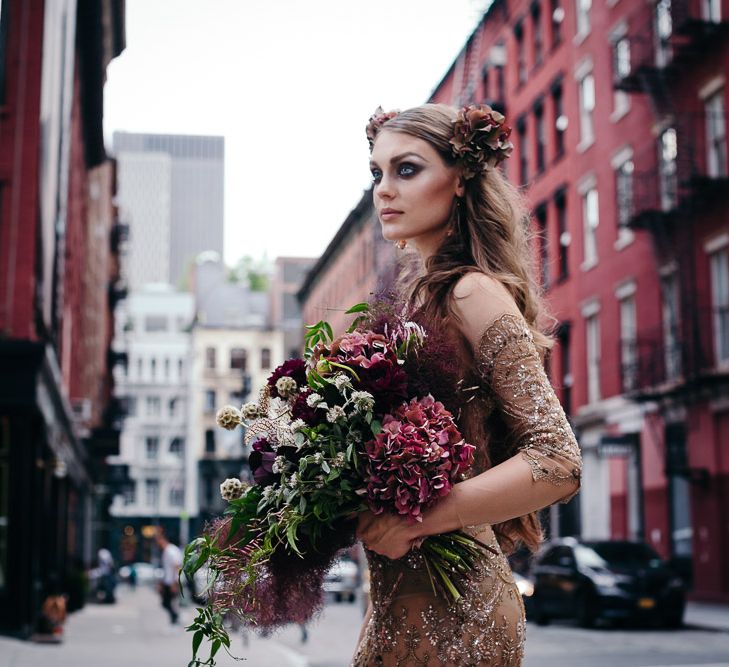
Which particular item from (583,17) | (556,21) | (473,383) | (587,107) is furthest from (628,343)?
(473,383)

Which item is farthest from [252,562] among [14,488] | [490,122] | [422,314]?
[14,488]

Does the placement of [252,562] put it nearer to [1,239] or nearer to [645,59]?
[1,239]

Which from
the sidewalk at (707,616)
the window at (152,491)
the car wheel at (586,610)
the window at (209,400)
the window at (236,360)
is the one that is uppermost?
the window at (236,360)

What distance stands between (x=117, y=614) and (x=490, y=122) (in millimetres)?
33218

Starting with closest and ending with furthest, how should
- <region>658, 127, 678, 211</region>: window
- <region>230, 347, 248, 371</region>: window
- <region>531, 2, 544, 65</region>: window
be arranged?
1. <region>658, 127, 678, 211</region>: window
2. <region>531, 2, 544, 65</region>: window
3. <region>230, 347, 248, 371</region>: window

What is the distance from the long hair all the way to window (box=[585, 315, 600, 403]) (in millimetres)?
32772

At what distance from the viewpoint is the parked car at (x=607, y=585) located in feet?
69.4

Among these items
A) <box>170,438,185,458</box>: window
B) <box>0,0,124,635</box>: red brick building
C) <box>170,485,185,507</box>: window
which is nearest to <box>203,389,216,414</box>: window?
<box>170,438,185,458</box>: window

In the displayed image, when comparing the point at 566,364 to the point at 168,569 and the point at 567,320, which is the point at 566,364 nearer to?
the point at 567,320

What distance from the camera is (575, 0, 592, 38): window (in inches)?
1438

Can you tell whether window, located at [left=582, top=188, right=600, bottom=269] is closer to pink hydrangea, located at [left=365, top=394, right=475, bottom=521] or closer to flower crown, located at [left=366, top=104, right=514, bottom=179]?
flower crown, located at [left=366, top=104, right=514, bottom=179]

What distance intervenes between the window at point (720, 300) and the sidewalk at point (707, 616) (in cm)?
542

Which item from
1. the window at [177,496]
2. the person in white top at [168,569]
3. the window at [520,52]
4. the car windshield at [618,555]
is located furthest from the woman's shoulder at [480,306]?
the window at [177,496]

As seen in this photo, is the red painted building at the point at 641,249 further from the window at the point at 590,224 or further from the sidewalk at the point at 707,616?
the sidewalk at the point at 707,616
